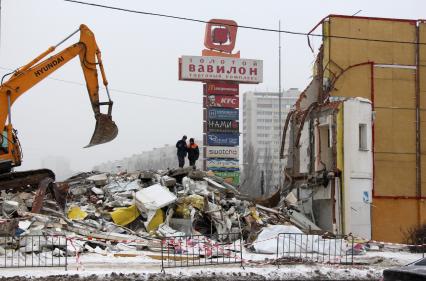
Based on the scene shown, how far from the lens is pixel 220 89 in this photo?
40531 mm

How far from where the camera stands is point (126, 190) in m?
21.9

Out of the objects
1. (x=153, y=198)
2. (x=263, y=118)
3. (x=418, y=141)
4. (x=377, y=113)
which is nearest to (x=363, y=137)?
(x=377, y=113)

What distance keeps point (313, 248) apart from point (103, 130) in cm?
797

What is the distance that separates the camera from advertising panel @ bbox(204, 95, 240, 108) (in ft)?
132

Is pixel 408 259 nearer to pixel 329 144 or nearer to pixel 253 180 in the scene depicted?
pixel 329 144

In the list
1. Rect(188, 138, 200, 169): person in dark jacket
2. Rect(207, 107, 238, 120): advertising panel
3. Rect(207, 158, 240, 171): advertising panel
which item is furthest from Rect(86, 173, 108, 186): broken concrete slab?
Rect(207, 107, 238, 120): advertising panel

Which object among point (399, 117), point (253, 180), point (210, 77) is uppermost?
point (210, 77)

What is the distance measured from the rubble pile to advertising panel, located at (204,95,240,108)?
16.6 m

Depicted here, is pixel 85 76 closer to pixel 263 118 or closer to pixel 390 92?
pixel 390 92

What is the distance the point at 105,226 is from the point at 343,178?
31.2 feet

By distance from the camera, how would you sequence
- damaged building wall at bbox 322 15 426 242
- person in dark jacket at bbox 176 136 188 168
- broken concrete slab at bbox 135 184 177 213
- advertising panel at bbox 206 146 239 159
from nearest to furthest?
broken concrete slab at bbox 135 184 177 213 < person in dark jacket at bbox 176 136 188 168 < damaged building wall at bbox 322 15 426 242 < advertising panel at bbox 206 146 239 159

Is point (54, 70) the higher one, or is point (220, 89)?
point (220, 89)

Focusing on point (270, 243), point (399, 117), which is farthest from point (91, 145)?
point (399, 117)

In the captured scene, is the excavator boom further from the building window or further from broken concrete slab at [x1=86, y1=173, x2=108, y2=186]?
the building window
